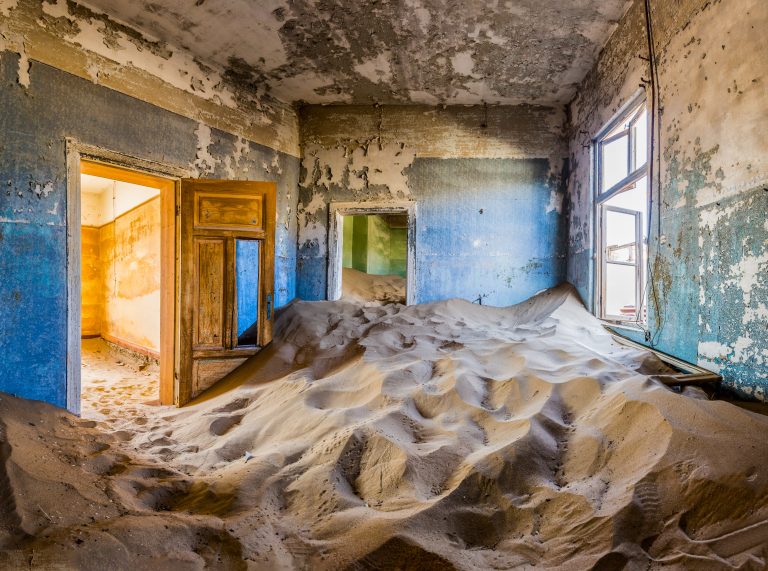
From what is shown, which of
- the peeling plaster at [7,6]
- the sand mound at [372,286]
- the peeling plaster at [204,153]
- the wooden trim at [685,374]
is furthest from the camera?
the sand mound at [372,286]

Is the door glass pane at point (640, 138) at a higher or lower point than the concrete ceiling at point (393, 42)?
lower

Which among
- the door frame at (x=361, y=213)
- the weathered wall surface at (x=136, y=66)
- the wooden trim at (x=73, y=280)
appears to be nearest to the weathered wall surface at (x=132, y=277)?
the weathered wall surface at (x=136, y=66)

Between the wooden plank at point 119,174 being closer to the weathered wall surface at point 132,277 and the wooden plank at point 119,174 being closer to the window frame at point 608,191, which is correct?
Result: the weathered wall surface at point 132,277

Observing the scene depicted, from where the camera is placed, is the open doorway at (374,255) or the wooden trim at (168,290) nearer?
the wooden trim at (168,290)

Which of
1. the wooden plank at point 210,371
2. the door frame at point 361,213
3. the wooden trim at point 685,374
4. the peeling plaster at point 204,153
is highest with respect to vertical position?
the peeling plaster at point 204,153

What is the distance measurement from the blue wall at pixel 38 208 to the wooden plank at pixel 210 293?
1.10 metres

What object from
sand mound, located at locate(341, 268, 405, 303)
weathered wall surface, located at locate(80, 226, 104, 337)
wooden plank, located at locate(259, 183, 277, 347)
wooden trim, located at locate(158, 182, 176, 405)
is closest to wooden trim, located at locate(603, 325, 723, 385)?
wooden plank, located at locate(259, 183, 277, 347)

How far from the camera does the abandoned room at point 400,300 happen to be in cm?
160

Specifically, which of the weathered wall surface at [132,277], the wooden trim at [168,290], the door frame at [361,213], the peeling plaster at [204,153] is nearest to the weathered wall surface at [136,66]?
the peeling plaster at [204,153]

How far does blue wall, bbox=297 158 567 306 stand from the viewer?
18.5 feet

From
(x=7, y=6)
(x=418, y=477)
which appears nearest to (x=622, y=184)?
(x=418, y=477)

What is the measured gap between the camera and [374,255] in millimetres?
11062

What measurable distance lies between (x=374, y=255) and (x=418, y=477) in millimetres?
9350

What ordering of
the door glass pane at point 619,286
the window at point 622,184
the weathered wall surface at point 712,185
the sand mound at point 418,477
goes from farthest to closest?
the door glass pane at point 619,286, the window at point 622,184, the weathered wall surface at point 712,185, the sand mound at point 418,477
